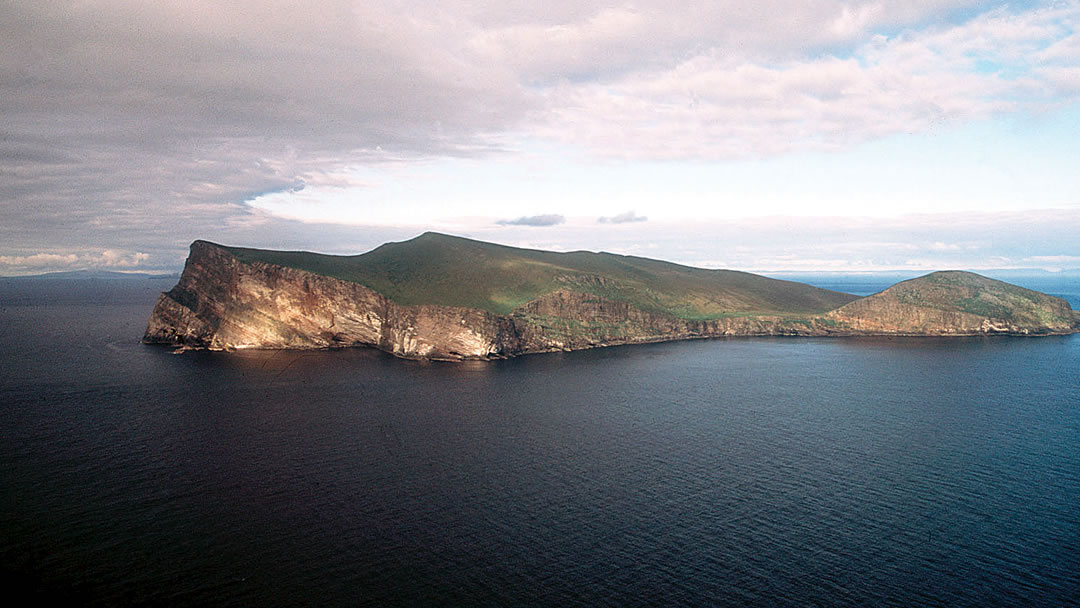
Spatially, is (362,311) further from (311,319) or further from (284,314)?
(284,314)

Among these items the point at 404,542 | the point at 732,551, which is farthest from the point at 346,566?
the point at 732,551

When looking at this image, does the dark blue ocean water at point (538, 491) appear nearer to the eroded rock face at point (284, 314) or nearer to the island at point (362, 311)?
the island at point (362, 311)

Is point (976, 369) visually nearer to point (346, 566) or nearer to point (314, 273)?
point (346, 566)

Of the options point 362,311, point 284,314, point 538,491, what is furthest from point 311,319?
point 538,491

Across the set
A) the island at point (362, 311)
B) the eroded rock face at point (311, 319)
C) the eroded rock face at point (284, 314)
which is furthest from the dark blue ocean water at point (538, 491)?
the eroded rock face at point (284, 314)

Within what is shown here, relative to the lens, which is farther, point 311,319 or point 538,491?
point 311,319

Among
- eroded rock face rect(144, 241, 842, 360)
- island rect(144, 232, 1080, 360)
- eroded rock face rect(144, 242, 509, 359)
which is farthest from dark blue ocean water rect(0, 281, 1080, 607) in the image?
eroded rock face rect(144, 242, 509, 359)

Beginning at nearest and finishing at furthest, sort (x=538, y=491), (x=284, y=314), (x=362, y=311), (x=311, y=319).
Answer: (x=538, y=491)
(x=284, y=314)
(x=311, y=319)
(x=362, y=311)

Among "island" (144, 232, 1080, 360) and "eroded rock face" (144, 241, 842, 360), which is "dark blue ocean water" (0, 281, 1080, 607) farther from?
"island" (144, 232, 1080, 360)
